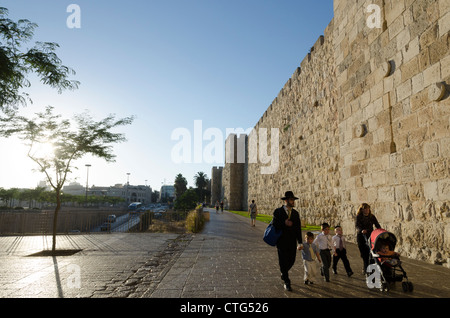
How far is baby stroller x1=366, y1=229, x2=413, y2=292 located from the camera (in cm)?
387

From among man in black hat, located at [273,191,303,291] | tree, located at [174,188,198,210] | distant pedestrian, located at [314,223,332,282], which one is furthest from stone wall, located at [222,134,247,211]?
man in black hat, located at [273,191,303,291]

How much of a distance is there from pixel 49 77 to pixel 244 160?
33468 millimetres

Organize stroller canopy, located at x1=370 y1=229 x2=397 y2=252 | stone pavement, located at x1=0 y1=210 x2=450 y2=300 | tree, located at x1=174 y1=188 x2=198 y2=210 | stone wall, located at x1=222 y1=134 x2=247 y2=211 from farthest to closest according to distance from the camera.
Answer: stone wall, located at x1=222 y1=134 x2=247 y2=211, tree, located at x1=174 y1=188 x2=198 y2=210, stroller canopy, located at x1=370 y1=229 x2=397 y2=252, stone pavement, located at x1=0 y1=210 x2=450 y2=300

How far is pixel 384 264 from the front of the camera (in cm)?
397

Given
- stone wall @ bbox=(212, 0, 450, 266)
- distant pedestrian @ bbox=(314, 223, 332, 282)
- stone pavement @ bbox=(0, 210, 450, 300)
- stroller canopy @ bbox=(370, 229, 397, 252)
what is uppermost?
stone wall @ bbox=(212, 0, 450, 266)

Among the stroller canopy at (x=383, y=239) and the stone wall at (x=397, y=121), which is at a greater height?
the stone wall at (x=397, y=121)

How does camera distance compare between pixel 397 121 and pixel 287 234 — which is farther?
pixel 397 121

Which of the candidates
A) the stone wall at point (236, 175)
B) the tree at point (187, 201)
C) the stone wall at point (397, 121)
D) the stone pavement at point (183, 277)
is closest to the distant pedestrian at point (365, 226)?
the stone pavement at point (183, 277)

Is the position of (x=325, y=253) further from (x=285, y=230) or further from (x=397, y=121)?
(x=397, y=121)

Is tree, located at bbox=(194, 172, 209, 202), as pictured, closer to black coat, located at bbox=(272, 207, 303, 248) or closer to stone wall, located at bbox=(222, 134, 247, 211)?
stone wall, located at bbox=(222, 134, 247, 211)

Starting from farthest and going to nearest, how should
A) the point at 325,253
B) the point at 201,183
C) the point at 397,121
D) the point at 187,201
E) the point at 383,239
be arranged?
the point at 201,183, the point at 187,201, the point at 397,121, the point at 325,253, the point at 383,239

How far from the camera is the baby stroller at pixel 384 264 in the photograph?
3.87 metres

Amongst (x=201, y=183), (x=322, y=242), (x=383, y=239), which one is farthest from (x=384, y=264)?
(x=201, y=183)

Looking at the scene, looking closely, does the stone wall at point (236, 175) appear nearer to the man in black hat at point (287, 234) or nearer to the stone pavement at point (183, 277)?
the stone pavement at point (183, 277)
